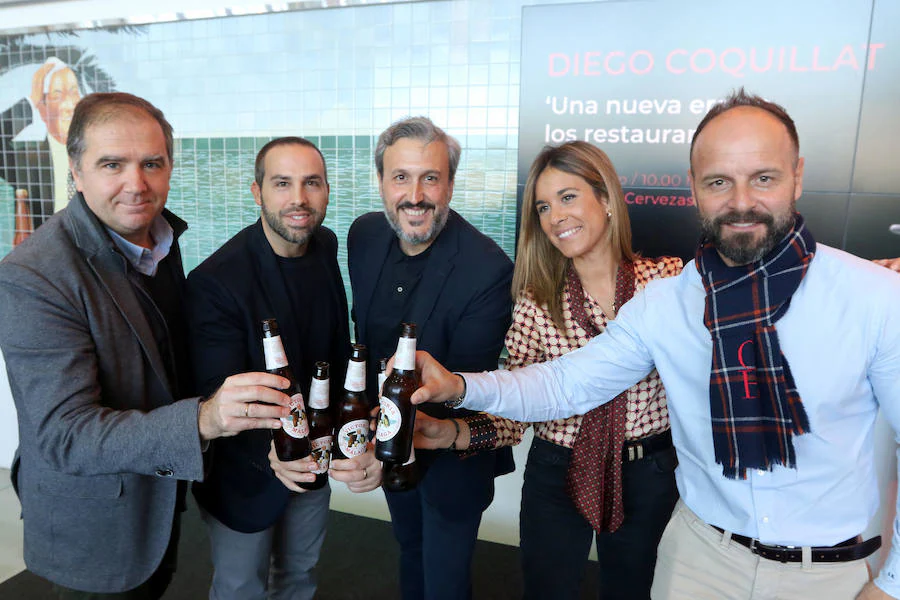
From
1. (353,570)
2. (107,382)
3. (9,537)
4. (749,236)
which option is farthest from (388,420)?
(9,537)

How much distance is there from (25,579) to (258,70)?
2.61 metres

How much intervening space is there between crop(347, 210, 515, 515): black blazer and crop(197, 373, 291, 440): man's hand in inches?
20.9

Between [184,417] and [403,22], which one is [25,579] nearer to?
[184,417]

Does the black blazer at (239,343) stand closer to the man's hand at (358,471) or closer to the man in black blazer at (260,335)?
the man in black blazer at (260,335)

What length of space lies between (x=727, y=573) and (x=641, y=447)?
0.44m

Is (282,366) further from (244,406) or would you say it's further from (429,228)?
(429,228)

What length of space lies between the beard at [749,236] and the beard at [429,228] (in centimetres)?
79

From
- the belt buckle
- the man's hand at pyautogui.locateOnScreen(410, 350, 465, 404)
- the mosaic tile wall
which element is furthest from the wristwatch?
the mosaic tile wall

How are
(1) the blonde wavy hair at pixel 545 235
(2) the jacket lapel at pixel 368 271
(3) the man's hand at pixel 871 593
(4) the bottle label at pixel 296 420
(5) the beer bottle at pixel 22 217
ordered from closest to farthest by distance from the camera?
(3) the man's hand at pixel 871 593
(4) the bottle label at pixel 296 420
(1) the blonde wavy hair at pixel 545 235
(2) the jacket lapel at pixel 368 271
(5) the beer bottle at pixel 22 217

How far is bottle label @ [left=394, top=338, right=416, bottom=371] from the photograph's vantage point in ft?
4.40

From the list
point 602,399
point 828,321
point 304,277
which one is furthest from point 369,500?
point 828,321

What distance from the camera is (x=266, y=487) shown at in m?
1.77

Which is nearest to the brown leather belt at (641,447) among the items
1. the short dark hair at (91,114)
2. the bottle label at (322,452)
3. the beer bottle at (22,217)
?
the bottle label at (322,452)

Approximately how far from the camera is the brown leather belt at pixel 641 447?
1.72 meters
